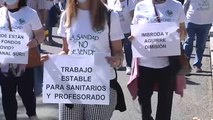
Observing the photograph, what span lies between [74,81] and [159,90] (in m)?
1.27

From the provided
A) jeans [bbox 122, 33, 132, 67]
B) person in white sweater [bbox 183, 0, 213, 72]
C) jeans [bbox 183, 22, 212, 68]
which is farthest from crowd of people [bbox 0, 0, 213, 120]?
jeans [bbox 183, 22, 212, 68]

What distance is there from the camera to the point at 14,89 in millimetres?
5457

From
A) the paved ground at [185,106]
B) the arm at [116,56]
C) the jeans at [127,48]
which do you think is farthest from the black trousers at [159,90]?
the jeans at [127,48]

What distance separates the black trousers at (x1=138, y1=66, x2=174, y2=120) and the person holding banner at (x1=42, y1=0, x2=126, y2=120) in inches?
36.0

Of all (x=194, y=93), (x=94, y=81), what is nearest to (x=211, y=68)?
(x=194, y=93)

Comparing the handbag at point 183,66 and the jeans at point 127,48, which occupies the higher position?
the handbag at point 183,66

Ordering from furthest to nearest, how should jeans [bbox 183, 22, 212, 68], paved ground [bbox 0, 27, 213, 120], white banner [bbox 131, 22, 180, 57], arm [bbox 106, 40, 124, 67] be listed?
jeans [bbox 183, 22, 212, 68] → paved ground [bbox 0, 27, 213, 120] → white banner [bbox 131, 22, 180, 57] → arm [bbox 106, 40, 124, 67]

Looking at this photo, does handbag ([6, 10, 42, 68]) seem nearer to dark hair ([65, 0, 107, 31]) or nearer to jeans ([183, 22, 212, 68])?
dark hair ([65, 0, 107, 31])

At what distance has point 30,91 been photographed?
18.3ft

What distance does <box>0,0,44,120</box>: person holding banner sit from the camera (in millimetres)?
5191

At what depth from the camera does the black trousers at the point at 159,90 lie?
504 centimetres

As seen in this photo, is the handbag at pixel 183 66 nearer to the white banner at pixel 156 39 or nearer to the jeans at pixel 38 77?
the white banner at pixel 156 39

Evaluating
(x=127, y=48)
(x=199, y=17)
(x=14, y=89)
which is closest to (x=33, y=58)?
(x=14, y=89)

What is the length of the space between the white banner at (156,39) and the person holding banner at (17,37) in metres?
1.03
